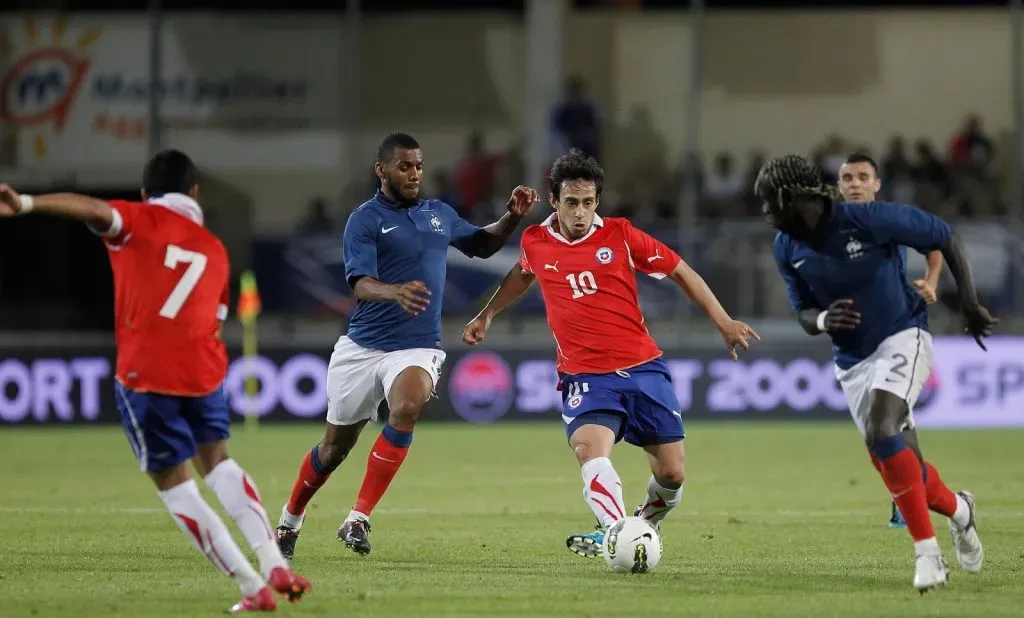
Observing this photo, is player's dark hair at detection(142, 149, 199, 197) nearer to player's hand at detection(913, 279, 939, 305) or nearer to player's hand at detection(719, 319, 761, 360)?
player's hand at detection(719, 319, 761, 360)

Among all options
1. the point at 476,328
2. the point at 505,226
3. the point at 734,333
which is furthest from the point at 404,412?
the point at 734,333

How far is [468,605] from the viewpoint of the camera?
754 cm

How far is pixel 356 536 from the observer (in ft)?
30.8

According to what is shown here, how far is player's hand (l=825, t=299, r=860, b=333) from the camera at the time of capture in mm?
8102

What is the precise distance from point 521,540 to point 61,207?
4079 mm

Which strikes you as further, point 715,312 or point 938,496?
point 715,312

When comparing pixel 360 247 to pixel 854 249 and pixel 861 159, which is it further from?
pixel 861 159

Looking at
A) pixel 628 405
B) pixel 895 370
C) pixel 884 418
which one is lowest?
pixel 628 405

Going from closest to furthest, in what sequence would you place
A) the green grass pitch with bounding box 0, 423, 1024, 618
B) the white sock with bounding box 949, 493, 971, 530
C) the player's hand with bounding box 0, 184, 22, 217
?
the player's hand with bounding box 0, 184, 22, 217, the green grass pitch with bounding box 0, 423, 1024, 618, the white sock with bounding box 949, 493, 971, 530

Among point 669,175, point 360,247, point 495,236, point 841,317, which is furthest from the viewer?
point 669,175

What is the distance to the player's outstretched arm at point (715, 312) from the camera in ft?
28.4

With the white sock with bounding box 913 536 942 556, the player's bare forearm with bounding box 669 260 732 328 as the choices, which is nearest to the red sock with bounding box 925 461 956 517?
the white sock with bounding box 913 536 942 556

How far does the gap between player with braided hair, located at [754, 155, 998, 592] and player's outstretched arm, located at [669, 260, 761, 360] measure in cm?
38

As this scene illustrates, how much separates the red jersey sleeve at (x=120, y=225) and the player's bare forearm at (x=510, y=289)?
255 cm
